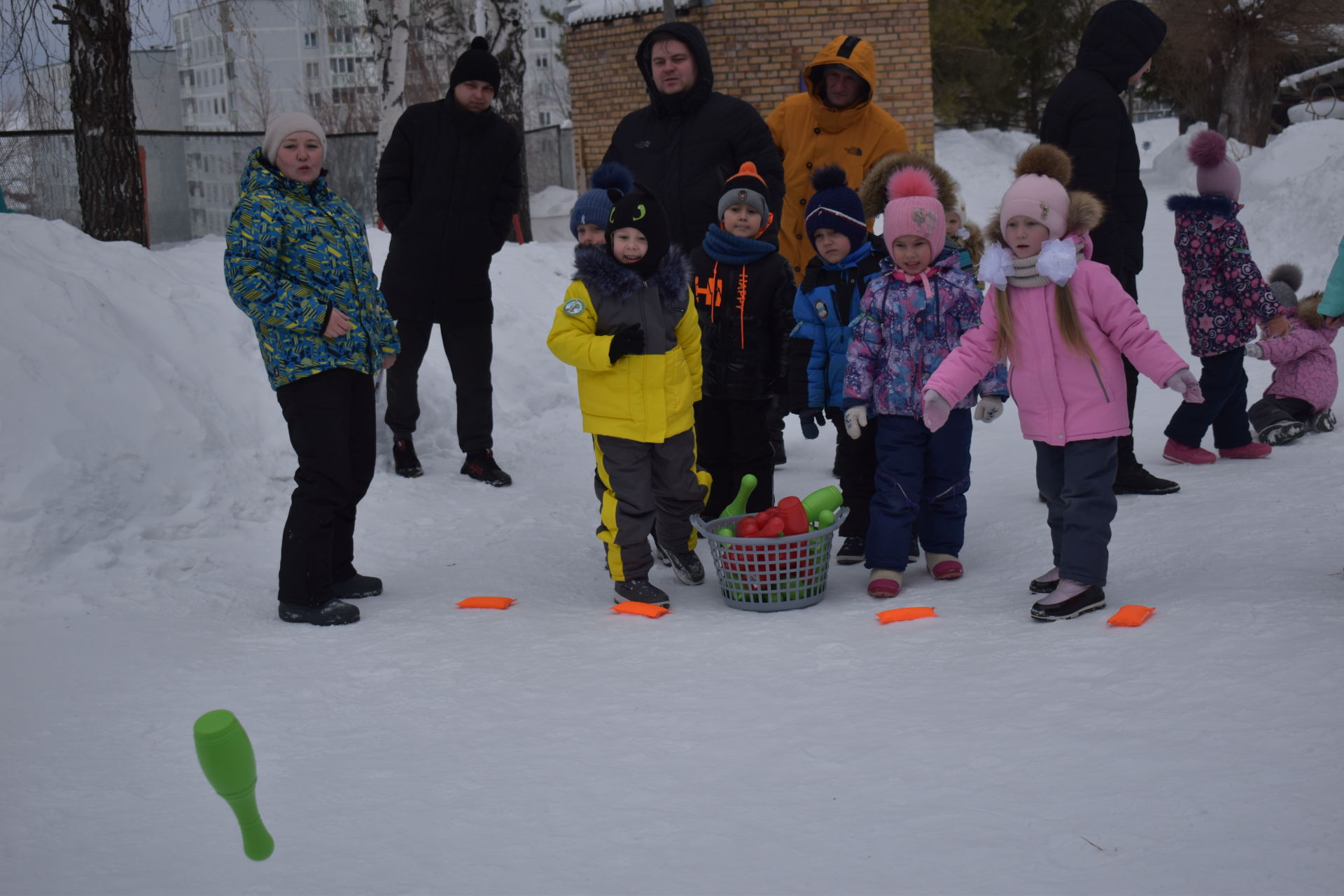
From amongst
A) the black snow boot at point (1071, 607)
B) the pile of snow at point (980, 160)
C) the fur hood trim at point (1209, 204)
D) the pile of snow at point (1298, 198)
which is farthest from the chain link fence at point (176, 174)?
the pile of snow at point (1298, 198)

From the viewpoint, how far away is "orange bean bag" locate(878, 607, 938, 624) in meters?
4.43

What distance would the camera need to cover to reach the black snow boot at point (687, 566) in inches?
208

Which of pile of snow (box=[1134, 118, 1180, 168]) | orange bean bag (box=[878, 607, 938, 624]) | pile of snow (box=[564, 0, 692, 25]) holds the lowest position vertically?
orange bean bag (box=[878, 607, 938, 624])

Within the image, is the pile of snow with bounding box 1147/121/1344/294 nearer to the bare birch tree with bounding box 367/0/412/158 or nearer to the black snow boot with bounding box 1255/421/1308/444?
the black snow boot with bounding box 1255/421/1308/444

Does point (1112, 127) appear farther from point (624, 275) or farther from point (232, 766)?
point (232, 766)

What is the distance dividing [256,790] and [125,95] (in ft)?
23.5

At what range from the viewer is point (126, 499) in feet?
18.1

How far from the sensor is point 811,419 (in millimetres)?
5336

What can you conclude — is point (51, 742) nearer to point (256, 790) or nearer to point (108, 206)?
point (256, 790)

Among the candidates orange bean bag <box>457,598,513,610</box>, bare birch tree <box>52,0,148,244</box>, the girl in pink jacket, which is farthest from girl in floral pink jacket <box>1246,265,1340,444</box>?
bare birch tree <box>52,0,148,244</box>

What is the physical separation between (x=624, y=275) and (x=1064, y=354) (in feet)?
5.54

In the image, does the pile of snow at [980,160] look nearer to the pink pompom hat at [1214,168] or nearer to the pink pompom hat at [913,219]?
the pink pompom hat at [1214,168]

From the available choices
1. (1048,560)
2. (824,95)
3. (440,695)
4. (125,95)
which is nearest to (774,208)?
(824,95)

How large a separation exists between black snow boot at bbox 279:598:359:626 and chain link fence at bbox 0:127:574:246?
6977 millimetres
